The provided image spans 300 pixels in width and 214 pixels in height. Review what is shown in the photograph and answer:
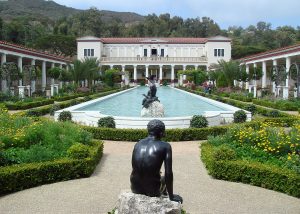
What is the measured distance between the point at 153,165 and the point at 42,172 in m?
3.49

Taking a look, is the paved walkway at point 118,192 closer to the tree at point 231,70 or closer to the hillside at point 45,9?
the tree at point 231,70

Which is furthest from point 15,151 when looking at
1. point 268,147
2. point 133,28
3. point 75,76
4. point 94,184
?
point 133,28

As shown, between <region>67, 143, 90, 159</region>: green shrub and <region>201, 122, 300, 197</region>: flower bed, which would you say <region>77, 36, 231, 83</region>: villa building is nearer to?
<region>201, 122, 300, 197</region>: flower bed

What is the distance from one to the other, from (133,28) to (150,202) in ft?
300

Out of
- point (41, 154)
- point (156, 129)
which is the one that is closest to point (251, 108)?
point (41, 154)

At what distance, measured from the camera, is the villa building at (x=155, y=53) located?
61.7 meters

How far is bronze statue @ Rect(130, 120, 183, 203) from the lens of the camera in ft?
11.9

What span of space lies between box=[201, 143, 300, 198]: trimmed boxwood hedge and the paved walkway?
153 mm

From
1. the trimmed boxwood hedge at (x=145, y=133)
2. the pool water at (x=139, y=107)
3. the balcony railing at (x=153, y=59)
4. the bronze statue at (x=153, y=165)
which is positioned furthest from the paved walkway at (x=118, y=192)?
the balcony railing at (x=153, y=59)

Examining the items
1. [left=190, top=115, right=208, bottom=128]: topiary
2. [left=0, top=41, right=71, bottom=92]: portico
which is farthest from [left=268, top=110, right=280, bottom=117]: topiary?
[left=0, top=41, right=71, bottom=92]: portico

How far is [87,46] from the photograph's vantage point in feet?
204

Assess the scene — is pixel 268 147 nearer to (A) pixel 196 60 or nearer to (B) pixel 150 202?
(B) pixel 150 202

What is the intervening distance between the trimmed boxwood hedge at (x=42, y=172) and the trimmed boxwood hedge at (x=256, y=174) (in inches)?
94.9

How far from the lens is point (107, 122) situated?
11758 millimetres
